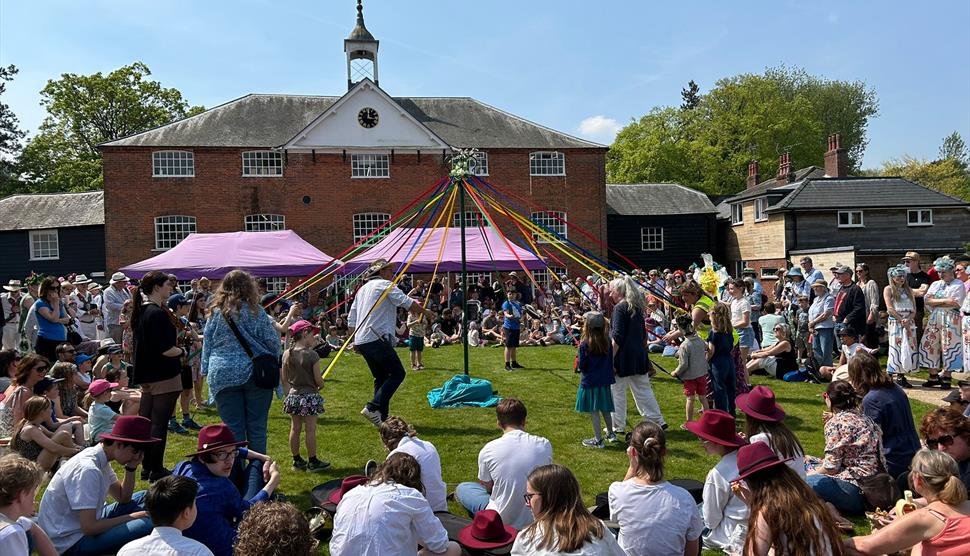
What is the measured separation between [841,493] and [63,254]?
29344 millimetres

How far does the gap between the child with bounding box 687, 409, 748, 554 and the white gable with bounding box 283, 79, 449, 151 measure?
914 inches

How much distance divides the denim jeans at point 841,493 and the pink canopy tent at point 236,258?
13.4 m

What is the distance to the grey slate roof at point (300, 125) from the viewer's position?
2534 cm

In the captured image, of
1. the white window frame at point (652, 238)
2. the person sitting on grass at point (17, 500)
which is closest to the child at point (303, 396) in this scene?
the person sitting on grass at point (17, 500)

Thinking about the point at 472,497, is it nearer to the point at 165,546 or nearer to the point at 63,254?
the point at 165,546

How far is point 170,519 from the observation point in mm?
3250

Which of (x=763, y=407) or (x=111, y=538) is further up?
(x=763, y=407)

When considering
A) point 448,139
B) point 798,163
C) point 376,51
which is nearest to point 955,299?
point 448,139

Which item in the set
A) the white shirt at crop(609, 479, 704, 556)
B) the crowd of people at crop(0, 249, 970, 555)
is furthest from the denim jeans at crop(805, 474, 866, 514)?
the white shirt at crop(609, 479, 704, 556)

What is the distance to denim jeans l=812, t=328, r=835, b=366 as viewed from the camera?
10.7 meters

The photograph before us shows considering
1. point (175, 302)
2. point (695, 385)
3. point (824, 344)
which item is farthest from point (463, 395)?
point (824, 344)

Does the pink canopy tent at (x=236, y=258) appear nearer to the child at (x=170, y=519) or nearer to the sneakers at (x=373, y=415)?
the sneakers at (x=373, y=415)

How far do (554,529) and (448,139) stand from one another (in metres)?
25.1

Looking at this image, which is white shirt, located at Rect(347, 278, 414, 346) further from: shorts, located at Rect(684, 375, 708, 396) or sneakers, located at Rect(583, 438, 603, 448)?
shorts, located at Rect(684, 375, 708, 396)
